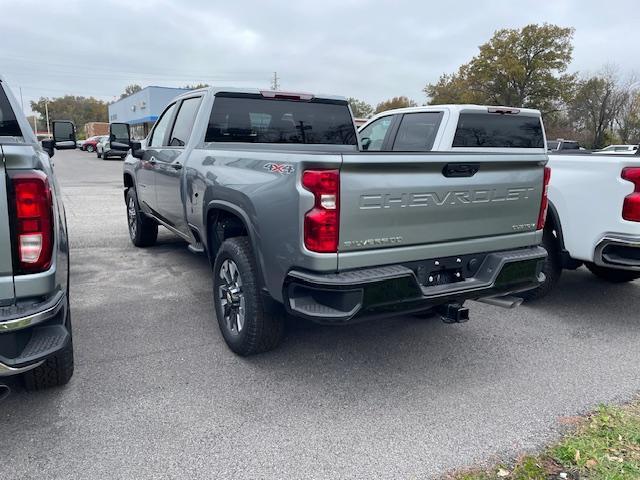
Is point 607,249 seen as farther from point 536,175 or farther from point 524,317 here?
point 536,175

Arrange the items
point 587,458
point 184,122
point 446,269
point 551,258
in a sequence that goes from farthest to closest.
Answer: point 184,122, point 551,258, point 446,269, point 587,458

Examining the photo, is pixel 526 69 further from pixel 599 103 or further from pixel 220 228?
pixel 220 228

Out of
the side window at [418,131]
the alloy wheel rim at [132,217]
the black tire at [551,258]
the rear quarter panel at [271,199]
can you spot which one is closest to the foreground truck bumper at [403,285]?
the rear quarter panel at [271,199]

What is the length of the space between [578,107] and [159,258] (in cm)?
4739

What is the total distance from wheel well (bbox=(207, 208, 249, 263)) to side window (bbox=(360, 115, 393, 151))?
3135 mm

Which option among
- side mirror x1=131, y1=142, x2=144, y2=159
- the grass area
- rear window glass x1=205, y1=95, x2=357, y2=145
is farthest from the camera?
side mirror x1=131, y1=142, x2=144, y2=159

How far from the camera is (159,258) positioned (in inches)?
262

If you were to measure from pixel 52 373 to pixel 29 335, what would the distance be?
82 centimetres

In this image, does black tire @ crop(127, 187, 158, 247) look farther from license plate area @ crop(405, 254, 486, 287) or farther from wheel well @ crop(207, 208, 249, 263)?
license plate area @ crop(405, 254, 486, 287)

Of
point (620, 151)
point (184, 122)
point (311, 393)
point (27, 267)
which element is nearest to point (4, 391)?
point (27, 267)

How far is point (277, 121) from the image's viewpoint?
4.97m

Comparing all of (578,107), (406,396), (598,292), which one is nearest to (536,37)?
(578,107)

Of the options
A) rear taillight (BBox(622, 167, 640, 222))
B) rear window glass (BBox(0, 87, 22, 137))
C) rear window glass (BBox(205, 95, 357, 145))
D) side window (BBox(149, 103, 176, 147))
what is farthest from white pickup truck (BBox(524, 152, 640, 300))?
rear window glass (BBox(0, 87, 22, 137))

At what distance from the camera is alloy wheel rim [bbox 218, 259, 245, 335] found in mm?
3657
